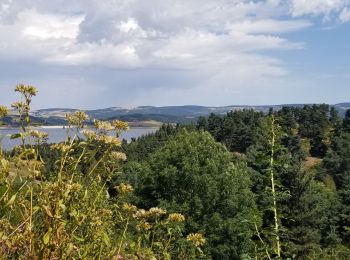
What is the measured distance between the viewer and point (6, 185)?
10.2 ft

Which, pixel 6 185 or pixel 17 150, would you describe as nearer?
pixel 6 185

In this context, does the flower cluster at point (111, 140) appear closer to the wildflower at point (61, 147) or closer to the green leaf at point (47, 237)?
the wildflower at point (61, 147)

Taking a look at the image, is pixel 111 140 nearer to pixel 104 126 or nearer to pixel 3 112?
pixel 104 126

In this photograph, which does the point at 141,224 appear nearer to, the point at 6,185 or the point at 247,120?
the point at 6,185

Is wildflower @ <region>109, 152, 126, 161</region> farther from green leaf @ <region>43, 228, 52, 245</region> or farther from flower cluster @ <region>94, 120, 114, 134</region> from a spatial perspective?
green leaf @ <region>43, 228, 52, 245</region>

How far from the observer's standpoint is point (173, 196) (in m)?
41.9

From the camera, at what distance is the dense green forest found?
3176 mm

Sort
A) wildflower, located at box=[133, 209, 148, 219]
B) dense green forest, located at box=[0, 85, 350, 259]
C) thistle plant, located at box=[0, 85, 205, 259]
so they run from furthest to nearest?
wildflower, located at box=[133, 209, 148, 219], dense green forest, located at box=[0, 85, 350, 259], thistle plant, located at box=[0, 85, 205, 259]

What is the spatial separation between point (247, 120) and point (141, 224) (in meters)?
153

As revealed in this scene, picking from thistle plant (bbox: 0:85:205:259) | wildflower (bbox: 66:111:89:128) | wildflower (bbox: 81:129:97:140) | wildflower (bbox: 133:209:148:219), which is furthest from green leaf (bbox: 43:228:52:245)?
wildflower (bbox: 133:209:148:219)

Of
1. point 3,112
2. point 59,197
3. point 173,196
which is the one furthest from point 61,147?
point 173,196

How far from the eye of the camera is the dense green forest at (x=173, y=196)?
3.18m

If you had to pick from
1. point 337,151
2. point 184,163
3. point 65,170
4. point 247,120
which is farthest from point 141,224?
point 247,120

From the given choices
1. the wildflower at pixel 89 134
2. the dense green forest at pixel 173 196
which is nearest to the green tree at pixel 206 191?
the dense green forest at pixel 173 196
